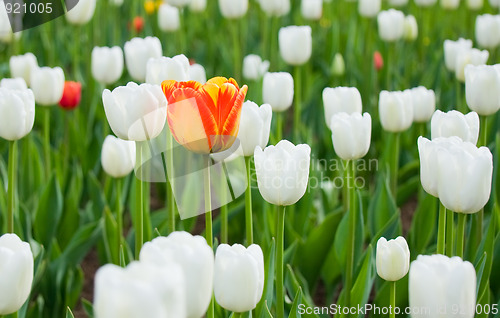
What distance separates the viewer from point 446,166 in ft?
4.15

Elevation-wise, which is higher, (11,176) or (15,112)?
(15,112)

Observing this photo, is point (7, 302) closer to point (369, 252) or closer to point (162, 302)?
point (162, 302)

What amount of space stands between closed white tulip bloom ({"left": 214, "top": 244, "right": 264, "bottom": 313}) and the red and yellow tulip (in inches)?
11.7

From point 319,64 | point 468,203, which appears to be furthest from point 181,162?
point 319,64

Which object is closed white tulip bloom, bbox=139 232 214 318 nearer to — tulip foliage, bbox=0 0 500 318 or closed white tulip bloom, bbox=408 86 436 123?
tulip foliage, bbox=0 0 500 318

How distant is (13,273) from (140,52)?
125 cm

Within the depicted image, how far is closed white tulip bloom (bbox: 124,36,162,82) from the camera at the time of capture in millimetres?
2221

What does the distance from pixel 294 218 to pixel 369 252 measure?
0.67m

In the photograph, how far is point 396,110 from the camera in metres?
2.05

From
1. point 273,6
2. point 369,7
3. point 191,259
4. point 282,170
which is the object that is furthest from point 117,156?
point 369,7

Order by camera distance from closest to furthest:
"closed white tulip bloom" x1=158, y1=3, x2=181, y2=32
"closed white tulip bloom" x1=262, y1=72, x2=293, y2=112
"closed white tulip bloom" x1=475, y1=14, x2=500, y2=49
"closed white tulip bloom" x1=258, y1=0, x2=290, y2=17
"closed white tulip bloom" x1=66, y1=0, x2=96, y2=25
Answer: "closed white tulip bloom" x1=262, y1=72, x2=293, y2=112 → "closed white tulip bloom" x1=475, y1=14, x2=500, y2=49 → "closed white tulip bloom" x1=66, y1=0, x2=96, y2=25 → "closed white tulip bloom" x1=258, y1=0, x2=290, y2=17 → "closed white tulip bloom" x1=158, y1=3, x2=181, y2=32

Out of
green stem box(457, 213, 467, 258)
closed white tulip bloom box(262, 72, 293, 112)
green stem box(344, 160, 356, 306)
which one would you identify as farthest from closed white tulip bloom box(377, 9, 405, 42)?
green stem box(457, 213, 467, 258)

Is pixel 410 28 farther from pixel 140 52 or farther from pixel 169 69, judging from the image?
pixel 169 69

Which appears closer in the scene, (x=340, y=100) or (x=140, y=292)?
(x=140, y=292)
